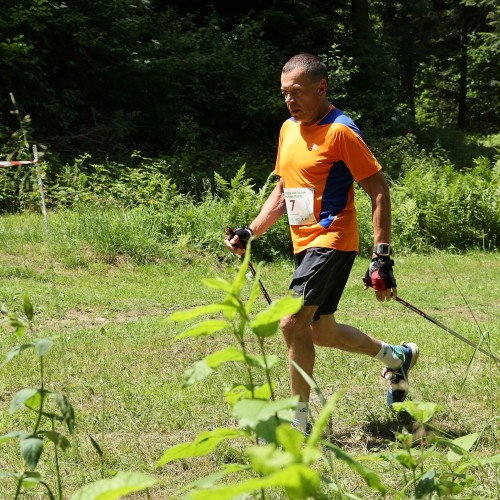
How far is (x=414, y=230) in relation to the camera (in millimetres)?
13234

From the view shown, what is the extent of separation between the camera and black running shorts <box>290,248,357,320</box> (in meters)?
4.30

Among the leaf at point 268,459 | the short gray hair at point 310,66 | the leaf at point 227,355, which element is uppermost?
the short gray hair at point 310,66

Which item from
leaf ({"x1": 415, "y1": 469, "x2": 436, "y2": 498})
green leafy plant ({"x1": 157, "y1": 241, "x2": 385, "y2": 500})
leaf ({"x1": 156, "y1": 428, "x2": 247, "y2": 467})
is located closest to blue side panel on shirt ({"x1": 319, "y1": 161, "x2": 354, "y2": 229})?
leaf ({"x1": 415, "y1": 469, "x2": 436, "y2": 498})

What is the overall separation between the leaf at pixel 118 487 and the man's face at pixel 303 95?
3349 mm

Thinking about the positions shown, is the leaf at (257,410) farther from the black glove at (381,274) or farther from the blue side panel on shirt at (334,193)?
the blue side panel on shirt at (334,193)

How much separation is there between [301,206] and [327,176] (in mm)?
215

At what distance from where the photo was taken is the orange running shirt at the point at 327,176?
14.0ft

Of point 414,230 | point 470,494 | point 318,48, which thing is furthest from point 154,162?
point 470,494

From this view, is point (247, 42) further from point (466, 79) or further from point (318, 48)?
point (466, 79)

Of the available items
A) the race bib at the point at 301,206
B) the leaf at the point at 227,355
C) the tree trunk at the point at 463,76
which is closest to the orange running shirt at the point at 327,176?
the race bib at the point at 301,206

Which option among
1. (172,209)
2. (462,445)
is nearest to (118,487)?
(462,445)

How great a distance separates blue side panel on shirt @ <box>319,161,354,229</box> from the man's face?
1.00ft

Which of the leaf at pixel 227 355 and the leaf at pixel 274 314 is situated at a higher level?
the leaf at pixel 274 314

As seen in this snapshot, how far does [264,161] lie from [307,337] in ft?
42.6
